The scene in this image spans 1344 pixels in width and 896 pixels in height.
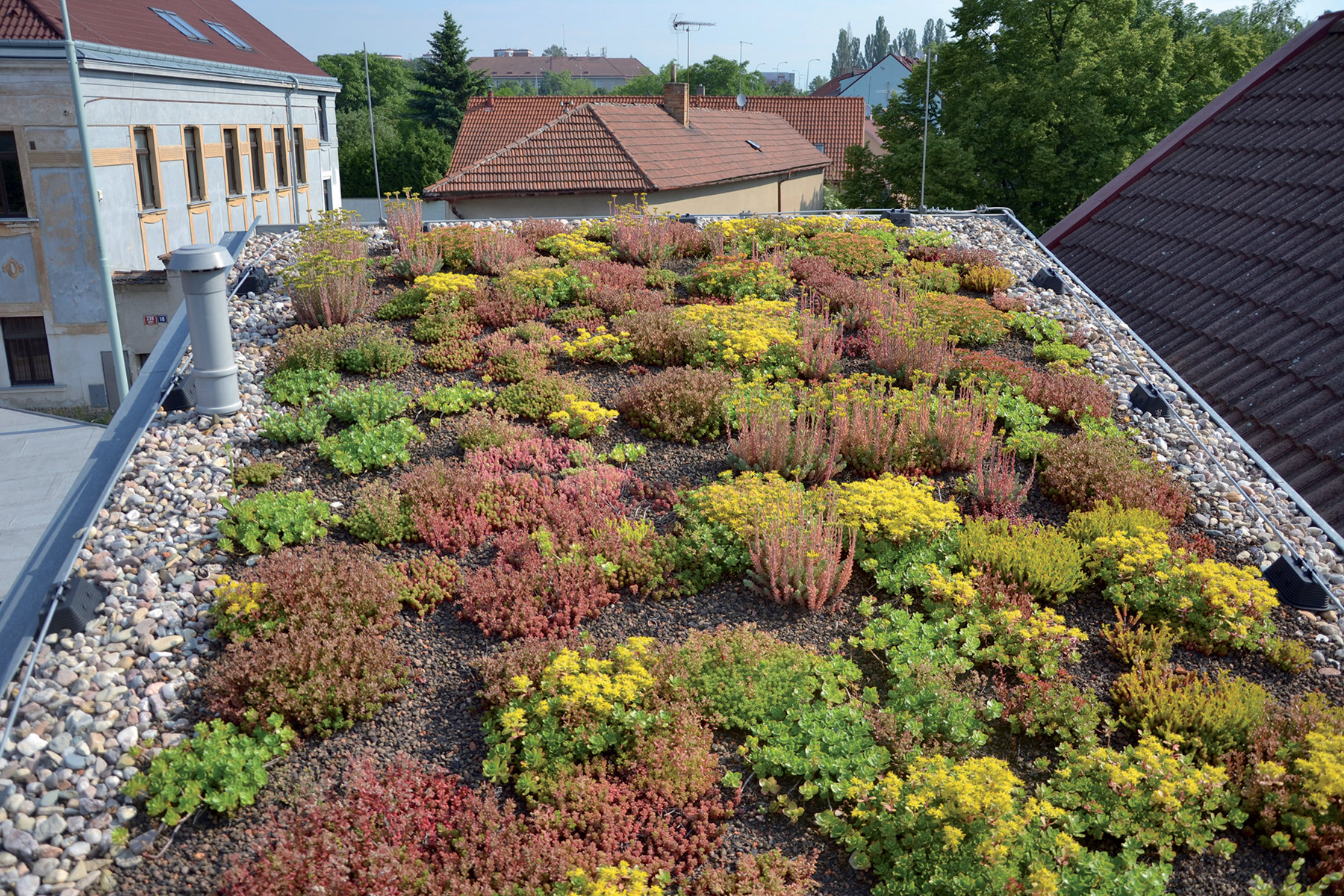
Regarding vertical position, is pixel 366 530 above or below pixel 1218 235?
below

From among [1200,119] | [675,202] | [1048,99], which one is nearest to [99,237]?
[675,202]

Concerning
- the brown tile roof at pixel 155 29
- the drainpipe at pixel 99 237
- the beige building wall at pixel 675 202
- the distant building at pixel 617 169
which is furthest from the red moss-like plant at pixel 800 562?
the brown tile roof at pixel 155 29

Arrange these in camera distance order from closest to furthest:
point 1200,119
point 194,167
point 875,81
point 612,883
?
point 612,883
point 1200,119
point 194,167
point 875,81

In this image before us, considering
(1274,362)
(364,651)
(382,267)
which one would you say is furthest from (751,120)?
(364,651)

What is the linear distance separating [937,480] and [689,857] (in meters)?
3.78

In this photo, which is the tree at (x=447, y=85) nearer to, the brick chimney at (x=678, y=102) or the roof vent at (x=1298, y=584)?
the brick chimney at (x=678, y=102)

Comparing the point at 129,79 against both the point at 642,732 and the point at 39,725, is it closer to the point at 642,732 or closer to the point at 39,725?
the point at 39,725

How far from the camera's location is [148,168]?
2325 centimetres

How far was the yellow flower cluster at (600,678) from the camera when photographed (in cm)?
432

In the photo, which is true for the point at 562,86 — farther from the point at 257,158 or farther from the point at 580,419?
the point at 580,419

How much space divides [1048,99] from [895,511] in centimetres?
2115

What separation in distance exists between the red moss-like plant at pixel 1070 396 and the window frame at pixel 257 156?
28.6m

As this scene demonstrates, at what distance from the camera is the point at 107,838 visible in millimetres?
3934

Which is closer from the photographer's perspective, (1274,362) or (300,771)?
(300,771)
